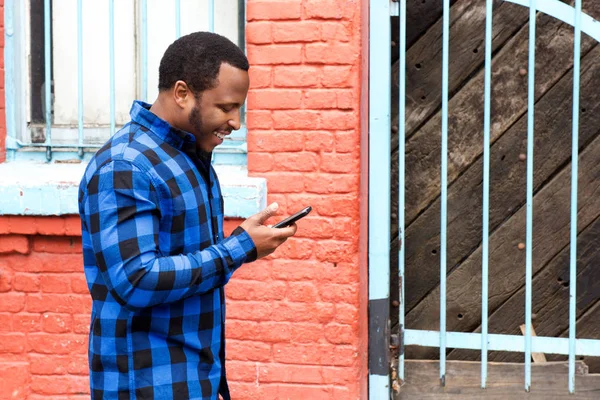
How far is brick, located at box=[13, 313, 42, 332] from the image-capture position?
395 cm

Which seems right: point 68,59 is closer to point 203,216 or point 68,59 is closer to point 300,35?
point 300,35

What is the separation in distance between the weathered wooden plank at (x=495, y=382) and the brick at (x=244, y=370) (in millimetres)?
636

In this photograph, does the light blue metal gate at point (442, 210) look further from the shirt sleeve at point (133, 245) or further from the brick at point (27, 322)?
the shirt sleeve at point (133, 245)

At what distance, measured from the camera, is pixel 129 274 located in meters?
2.00

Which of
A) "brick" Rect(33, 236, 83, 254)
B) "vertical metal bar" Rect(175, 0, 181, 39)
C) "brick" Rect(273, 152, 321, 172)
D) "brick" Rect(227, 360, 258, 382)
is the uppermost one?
"vertical metal bar" Rect(175, 0, 181, 39)

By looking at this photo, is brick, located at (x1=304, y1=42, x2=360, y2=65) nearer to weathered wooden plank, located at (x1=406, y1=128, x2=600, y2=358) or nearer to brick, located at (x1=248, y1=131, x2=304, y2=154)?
brick, located at (x1=248, y1=131, x2=304, y2=154)

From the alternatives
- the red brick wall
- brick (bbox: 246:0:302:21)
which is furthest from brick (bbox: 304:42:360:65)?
brick (bbox: 246:0:302:21)

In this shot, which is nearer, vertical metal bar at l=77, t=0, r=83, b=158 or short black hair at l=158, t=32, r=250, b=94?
short black hair at l=158, t=32, r=250, b=94

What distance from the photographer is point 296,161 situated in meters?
3.71

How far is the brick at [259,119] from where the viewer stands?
3.73m

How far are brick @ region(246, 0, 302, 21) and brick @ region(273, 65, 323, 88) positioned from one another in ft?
0.67

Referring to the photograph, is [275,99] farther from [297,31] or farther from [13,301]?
[13,301]

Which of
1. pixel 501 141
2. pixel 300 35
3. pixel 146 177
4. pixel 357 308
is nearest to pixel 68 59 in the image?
pixel 300 35

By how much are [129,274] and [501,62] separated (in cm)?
247
